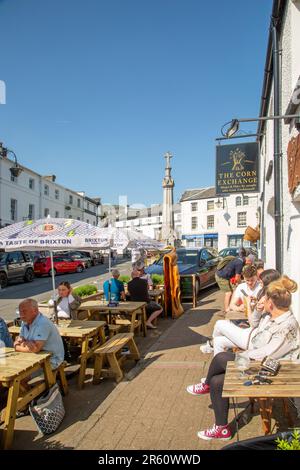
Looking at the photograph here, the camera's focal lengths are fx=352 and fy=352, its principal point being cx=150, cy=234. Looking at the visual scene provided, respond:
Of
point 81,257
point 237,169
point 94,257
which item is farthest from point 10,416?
point 94,257

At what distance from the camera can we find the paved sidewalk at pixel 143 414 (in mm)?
3309

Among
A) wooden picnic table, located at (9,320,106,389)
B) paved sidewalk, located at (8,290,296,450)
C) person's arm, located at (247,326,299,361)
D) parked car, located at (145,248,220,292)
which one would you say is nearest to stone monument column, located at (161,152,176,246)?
parked car, located at (145,248,220,292)

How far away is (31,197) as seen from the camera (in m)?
34.1

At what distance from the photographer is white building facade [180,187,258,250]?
37.3 m

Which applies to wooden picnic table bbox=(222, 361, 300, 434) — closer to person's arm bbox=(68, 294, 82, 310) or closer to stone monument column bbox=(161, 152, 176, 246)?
person's arm bbox=(68, 294, 82, 310)

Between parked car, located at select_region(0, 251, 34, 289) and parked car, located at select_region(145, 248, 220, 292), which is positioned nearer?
parked car, located at select_region(145, 248, 220, 292)

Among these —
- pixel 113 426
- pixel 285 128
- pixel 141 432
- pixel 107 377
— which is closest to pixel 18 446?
pixel 113 426

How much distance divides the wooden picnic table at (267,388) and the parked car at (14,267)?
1614 cm

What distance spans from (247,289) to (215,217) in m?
35.5

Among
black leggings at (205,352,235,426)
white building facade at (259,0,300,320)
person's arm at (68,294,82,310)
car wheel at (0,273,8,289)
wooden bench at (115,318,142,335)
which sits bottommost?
car wheel at (0,273,8,289)

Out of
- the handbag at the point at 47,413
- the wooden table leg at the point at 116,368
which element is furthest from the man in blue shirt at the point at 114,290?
the handbag at the point at 47,413

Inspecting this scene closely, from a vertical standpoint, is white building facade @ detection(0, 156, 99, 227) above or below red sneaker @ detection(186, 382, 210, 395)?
above

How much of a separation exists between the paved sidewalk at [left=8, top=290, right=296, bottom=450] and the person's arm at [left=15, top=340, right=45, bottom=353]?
30.5 inches
